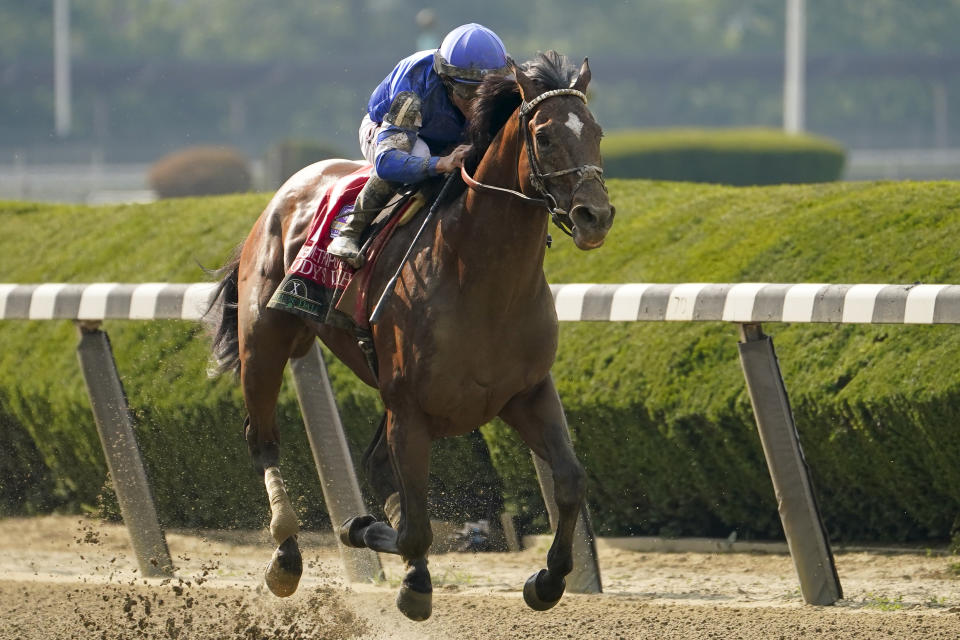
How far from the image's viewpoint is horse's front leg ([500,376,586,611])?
4738 mm

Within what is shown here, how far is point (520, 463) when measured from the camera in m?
6.68

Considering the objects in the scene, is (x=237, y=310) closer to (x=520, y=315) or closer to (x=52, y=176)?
(x=520, y=315)

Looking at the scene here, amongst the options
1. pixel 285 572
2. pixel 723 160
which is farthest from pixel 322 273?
pixel 723 160

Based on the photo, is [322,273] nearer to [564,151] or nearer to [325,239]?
[325,239]

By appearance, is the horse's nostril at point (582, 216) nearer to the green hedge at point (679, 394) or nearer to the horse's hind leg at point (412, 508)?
the horse's hind leg at point (412, 508)

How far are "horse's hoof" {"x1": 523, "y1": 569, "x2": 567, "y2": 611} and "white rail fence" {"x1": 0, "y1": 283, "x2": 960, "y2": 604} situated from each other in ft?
3.02

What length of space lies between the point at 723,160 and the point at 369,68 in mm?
26935

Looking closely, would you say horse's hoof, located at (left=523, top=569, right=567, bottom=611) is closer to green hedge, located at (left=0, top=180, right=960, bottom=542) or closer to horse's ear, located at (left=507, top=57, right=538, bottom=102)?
horse's ear, located at (left=507, top=57, right=538, bottom=102)

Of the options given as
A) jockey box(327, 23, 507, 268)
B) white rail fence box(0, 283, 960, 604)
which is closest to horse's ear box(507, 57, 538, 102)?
jockey box(327, 23, 507, 268)

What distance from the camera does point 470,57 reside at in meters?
4.88

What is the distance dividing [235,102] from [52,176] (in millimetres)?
21880

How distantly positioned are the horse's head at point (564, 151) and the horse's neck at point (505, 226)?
121mm

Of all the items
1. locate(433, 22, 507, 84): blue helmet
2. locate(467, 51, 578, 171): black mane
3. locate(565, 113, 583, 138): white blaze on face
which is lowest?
locate(467, 51, 578, 171): black mane

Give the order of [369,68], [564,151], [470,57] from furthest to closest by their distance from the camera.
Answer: [369,68] → [470,57] → [564,151]
